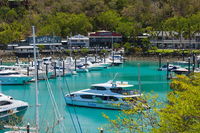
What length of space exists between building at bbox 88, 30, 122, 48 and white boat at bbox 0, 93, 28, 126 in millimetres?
58227

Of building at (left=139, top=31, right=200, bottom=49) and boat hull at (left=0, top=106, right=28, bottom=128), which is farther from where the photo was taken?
building at (left=139, top=31, right=200, bottom=49)

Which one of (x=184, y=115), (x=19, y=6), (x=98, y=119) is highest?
(x=19, y=6)

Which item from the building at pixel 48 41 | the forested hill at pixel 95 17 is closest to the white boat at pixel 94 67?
the building at pixel 48 41

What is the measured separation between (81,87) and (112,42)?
4046 cm

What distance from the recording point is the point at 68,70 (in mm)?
56719

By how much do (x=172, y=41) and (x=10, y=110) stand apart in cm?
6258

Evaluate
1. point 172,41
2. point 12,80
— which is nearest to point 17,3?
point 172,41

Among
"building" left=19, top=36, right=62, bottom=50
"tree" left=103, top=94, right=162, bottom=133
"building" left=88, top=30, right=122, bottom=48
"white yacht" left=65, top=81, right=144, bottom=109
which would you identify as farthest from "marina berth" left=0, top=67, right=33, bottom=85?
"building" left=88, top=30, right=122, bottom=48

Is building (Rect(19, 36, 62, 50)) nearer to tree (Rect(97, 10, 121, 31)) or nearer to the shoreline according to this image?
the shoreline

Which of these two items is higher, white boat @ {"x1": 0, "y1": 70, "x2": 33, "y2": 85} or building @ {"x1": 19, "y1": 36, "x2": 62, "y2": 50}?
building @ {"x1": 19, "y1": 36, "x2": 62, "y2": 50}

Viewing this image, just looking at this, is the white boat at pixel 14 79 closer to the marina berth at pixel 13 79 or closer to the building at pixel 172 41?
the marina berth at pixel 13 79

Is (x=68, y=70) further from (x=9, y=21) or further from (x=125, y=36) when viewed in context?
(x=9, y=21)

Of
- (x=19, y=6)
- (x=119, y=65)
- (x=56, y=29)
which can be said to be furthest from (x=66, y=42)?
(x=19, y=6)

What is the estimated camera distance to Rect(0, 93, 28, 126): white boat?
26641mm
